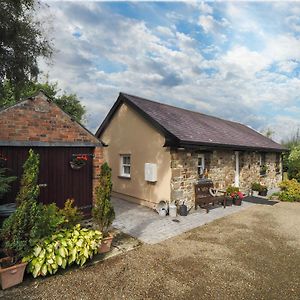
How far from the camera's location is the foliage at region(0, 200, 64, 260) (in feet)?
15.4

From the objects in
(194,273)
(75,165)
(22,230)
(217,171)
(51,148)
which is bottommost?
(194,273)

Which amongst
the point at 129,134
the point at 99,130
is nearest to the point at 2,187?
the point at 129,134

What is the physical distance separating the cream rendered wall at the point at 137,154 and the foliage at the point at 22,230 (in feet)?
20.1

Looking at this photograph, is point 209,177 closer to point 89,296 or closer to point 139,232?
point 139,232

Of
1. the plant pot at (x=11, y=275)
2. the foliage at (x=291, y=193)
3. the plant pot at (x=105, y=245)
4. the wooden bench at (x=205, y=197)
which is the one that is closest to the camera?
A: the plant pot at (x=11, y=275)

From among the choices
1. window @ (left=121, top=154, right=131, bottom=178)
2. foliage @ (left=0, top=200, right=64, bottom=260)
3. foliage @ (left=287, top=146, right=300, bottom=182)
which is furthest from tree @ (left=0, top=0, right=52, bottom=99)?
foliage @ (left=287, top=146, right=300, bottom=182)

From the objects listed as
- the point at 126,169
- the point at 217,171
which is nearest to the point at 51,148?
the point at 126,169

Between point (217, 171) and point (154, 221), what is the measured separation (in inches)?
199

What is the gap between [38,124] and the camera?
7.41 m

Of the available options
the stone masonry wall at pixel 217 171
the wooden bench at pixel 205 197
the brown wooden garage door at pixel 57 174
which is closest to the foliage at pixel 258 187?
the stone masonry wall at pixel 217 171

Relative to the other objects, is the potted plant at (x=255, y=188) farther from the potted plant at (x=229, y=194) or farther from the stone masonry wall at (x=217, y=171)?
the potted plant at (x=229, y=194)

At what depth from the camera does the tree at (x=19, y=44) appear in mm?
8641

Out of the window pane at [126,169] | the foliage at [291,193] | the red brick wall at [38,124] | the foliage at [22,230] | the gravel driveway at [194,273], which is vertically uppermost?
the red brick wall at [38,124]

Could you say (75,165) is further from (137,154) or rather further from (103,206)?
(137,154)
